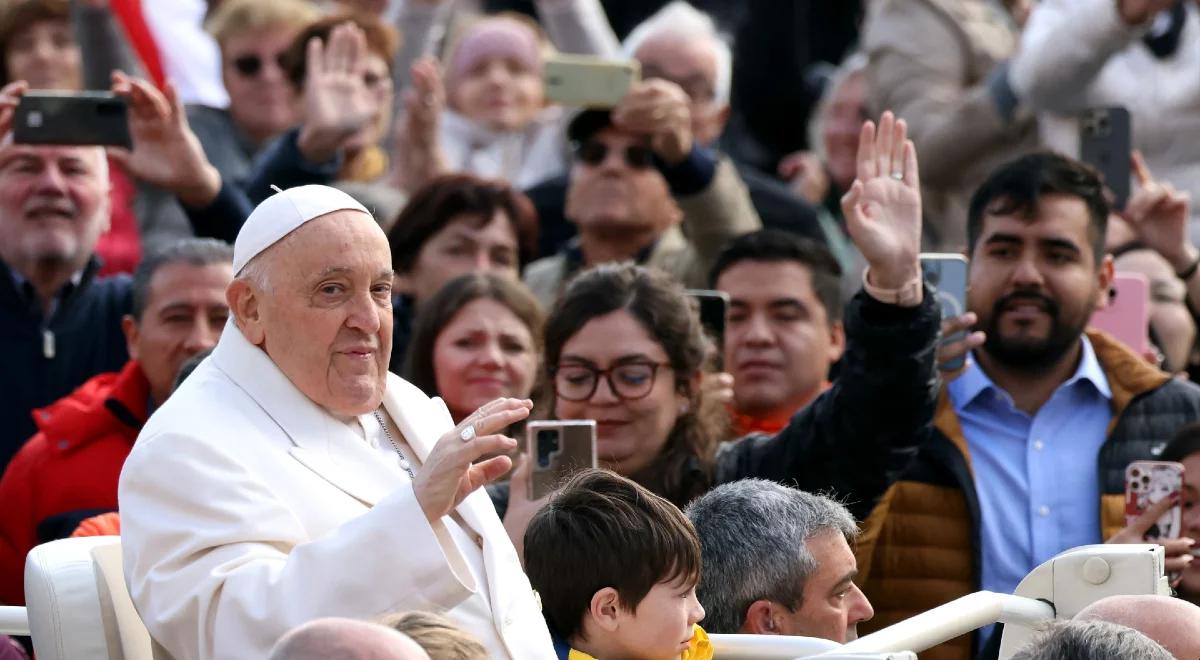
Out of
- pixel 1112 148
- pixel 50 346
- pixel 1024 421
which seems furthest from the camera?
pixel 1112 148

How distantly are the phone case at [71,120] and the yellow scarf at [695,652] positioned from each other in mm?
3266

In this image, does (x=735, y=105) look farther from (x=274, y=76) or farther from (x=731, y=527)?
(x=731, y=527)

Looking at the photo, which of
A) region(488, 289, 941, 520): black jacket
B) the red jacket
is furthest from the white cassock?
the red jacket

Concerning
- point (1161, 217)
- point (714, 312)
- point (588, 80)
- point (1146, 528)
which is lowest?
point (1146, 528)

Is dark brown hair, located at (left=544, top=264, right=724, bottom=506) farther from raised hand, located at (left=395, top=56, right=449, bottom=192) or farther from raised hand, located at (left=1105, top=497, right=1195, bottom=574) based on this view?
raised hand, located at (left=395, top=56, right=449, bottom=192)

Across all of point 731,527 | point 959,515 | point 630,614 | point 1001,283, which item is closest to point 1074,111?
point 1001,283

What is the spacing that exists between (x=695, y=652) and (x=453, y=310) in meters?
2.42

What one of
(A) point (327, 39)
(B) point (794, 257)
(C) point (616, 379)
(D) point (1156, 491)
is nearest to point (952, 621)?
(D) point (1156, 491)

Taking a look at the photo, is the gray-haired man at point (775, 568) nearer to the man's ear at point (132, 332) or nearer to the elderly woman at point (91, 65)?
the man's ear at point (132, 332)

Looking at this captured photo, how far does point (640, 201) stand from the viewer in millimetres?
7375

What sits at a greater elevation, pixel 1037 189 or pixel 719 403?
pixel 1037 189

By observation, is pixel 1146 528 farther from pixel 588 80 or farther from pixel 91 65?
pixel 91 65

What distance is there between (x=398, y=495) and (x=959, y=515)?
7.76 ft

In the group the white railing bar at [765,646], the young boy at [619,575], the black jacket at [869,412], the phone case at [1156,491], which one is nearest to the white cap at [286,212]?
the young boy at [619,575]
